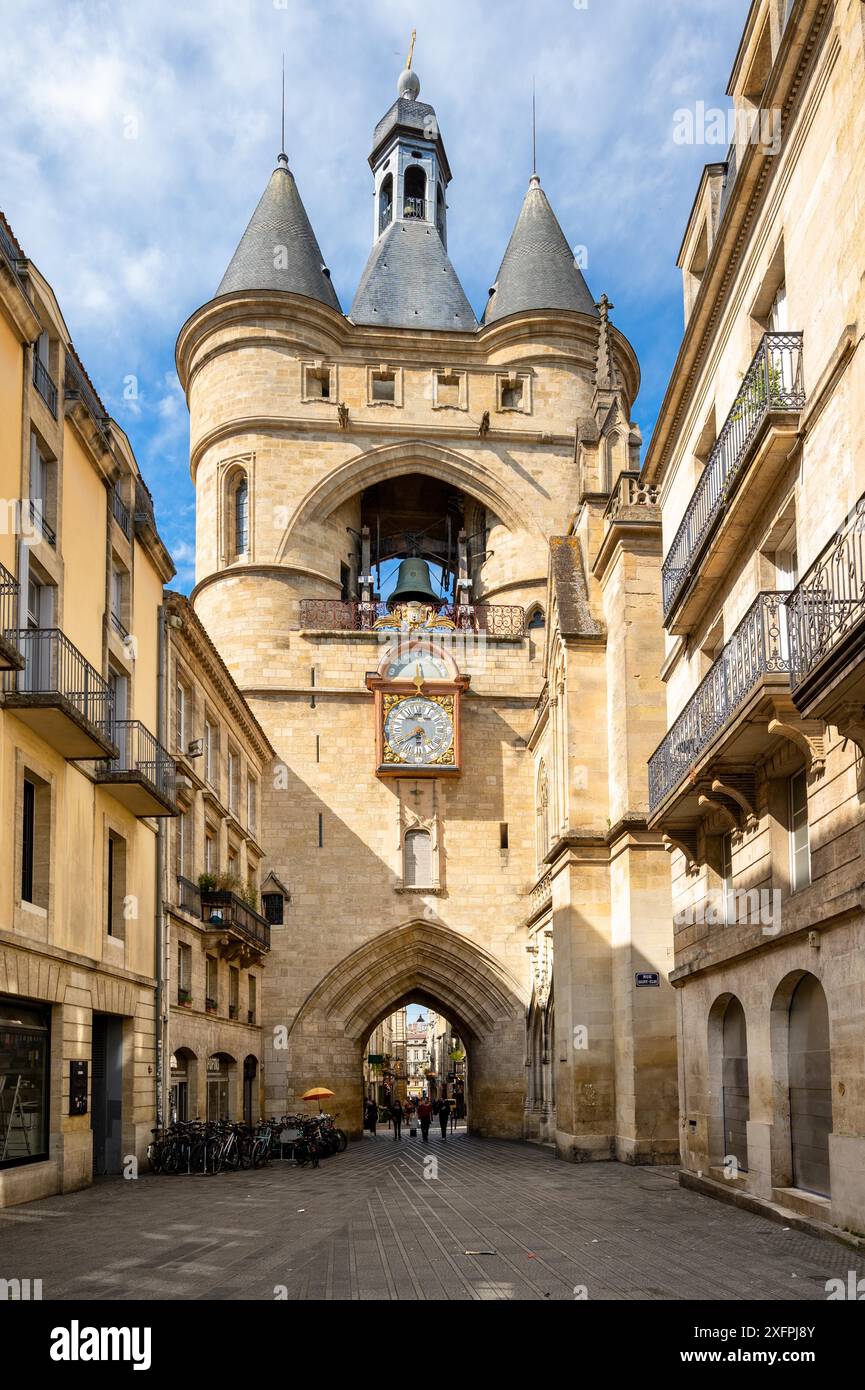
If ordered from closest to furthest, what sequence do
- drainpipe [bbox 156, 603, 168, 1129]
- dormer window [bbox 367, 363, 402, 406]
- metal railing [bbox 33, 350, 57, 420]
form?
metal railing [bbox 33, 350, 57, 420] < drainpipe [bbox 156, 603, 168, 1129] < dormer window [bbox 367, 363, 402, 406]

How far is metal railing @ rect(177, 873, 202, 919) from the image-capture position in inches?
981

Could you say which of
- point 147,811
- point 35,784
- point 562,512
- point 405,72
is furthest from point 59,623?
point 405,72

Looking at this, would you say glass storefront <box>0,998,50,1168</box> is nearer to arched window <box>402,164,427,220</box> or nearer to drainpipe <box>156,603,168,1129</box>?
drainpipe <box>156,603,168,1129</box>

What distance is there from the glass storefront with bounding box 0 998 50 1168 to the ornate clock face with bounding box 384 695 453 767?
18429mm

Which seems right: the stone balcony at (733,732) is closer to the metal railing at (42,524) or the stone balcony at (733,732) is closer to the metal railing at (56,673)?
the metal railing at (56,673)

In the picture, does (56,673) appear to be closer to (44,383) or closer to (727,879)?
(44,383)

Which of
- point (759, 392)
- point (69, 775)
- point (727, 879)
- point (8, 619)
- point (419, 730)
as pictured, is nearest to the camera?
point (759, 392)

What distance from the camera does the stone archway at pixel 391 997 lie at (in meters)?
34.1

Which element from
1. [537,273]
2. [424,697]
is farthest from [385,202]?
[424,697]

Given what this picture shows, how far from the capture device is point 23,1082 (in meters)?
16.5

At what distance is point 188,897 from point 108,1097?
5232 millimetres

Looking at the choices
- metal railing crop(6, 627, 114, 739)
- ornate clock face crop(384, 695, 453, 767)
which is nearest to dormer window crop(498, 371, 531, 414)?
ornate clock face crop(384, 695, 453, 767)

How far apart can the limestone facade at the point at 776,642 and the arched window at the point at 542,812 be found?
1391 cm

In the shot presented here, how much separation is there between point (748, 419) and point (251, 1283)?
901 centimetres
